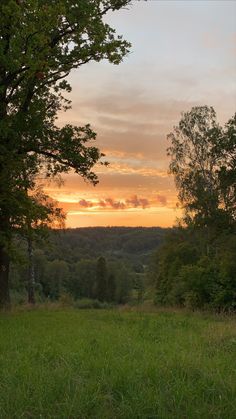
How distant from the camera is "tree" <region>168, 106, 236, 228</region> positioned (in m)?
39.2

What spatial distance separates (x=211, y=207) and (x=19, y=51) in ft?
83.1

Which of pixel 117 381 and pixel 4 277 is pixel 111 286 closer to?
pixel 4 277

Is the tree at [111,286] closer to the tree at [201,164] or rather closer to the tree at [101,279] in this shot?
the tree at [101,279]

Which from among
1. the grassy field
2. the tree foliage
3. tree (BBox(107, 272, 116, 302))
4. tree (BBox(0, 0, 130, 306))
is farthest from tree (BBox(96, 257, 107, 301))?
the grassy field

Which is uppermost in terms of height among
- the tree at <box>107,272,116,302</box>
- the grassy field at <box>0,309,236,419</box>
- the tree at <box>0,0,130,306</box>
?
the tree at <box>0,0,130,306</box>

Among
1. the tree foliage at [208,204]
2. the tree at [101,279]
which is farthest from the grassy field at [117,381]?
the tree at [101,279]

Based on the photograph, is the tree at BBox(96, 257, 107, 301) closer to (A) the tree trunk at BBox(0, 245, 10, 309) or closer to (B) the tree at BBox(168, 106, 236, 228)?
(B) the tree at BBox(168, 106, 236, 228)

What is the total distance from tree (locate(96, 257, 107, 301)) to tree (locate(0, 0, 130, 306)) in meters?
85.6

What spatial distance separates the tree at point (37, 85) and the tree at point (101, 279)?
281 ft

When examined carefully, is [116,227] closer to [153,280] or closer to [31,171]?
A: [153,280]

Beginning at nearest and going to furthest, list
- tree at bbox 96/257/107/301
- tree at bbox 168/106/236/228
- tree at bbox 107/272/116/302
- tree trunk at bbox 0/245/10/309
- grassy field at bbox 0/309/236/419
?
grassy field at bbox 0/309/236/419
tree trunk at bbox 0/245/10/309
tree at bbox 168/106/236/228
tree at bbox 96/257/107/301
tree at bbox 107/272/116/302

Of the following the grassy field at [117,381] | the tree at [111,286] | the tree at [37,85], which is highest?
the tree at [37,85]

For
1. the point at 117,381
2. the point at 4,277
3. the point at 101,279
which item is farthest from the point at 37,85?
the point at 101,279

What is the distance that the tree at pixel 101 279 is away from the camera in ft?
360
